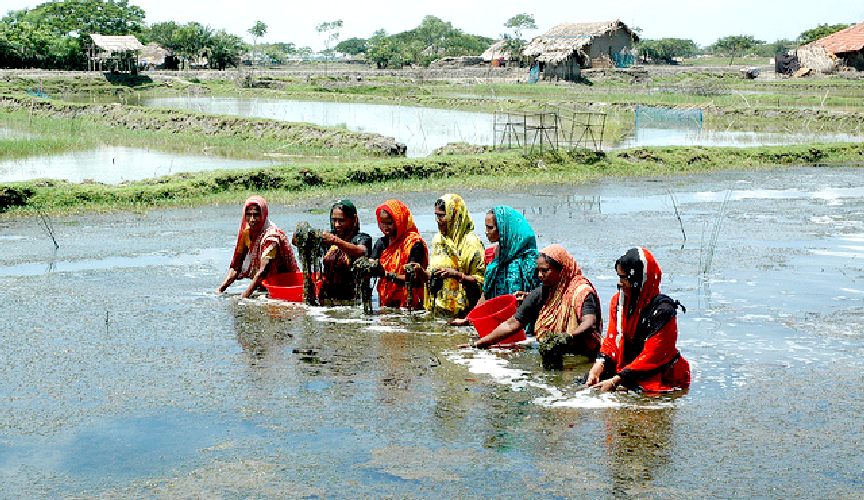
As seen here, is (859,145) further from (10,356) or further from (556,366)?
(10,356)

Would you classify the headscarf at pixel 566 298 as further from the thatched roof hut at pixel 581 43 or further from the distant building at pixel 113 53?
the distant building at pixel 113 53

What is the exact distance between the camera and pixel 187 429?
5902mm

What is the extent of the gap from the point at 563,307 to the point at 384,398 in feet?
4.82

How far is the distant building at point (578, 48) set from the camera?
180ft

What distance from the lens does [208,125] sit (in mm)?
29312

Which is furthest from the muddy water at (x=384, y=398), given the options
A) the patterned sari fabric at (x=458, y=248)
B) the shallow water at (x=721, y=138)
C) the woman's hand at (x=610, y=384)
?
the shallow water at (x=721, y=138)

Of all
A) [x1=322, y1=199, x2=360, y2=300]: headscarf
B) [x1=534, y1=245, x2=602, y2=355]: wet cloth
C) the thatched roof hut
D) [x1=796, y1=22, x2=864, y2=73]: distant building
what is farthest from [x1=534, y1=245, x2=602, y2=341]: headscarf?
the thatched roof hut

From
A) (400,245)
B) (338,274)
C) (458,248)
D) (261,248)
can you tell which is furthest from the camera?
(261,248)

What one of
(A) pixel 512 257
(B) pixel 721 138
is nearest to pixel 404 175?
(A) pixel 512 257

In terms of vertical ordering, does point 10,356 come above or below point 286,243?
below

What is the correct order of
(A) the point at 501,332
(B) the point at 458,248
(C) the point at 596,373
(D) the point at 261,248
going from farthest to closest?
(D) the point at 261,248
(B) the point at 458,248
(A) the point at 501,332
(C) the point at 596,373

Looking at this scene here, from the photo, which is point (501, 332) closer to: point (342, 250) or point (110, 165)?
point (342, 250)

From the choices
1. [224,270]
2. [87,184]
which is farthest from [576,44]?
[224,270]

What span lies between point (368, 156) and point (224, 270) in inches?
486
